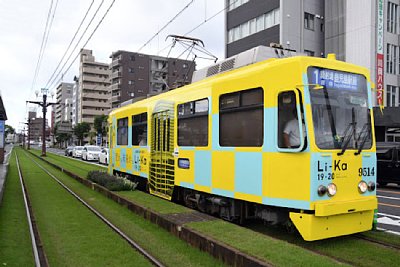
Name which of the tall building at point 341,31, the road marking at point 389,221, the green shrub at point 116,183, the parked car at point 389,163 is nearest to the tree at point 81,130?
the tall building at point 341,31

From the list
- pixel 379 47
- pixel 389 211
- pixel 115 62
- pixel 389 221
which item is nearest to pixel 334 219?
pixel 389 221

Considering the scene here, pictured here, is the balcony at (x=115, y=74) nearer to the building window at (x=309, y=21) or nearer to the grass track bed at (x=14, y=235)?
the building window at (x=309, y=21)

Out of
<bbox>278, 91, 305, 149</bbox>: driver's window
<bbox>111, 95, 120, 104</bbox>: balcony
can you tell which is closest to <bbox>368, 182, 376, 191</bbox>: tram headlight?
<bbox>278, 91, 305, 149</bbox>: driver's window

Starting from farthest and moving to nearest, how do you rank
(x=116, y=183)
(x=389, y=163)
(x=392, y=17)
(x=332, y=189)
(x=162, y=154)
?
(x=392, y=17), (x=389, y=163), (x=116, y=183), (x=162, y=154), (x=332, y=189)

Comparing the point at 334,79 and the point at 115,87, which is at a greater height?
the point at 115,87

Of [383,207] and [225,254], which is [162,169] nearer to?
[225,254]

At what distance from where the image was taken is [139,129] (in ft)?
41.4

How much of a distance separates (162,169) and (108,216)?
1.92 m

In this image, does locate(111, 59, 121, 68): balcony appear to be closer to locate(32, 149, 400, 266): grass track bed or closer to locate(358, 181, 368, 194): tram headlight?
locate(32, 149, 400, 266): grass track bed

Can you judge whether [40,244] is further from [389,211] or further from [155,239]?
[389,211]

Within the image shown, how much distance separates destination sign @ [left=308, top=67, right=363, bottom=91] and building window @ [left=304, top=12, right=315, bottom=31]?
29.3 meters

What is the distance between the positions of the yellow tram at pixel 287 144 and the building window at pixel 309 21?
28.3 meters

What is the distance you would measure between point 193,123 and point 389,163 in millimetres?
10459

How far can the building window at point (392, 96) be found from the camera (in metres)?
32.7
